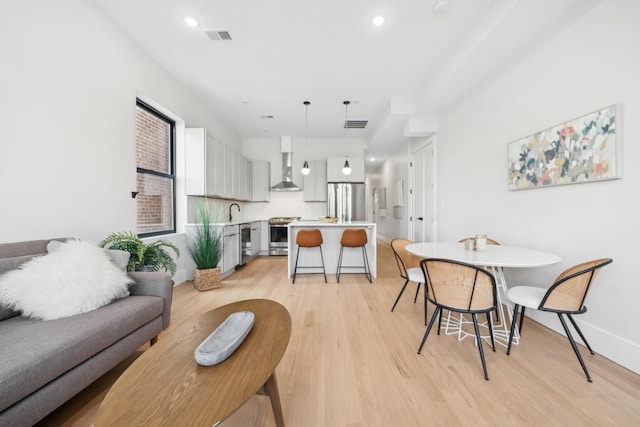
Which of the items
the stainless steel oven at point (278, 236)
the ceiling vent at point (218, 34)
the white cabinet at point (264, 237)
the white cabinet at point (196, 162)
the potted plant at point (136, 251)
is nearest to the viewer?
the potted plant at point (136, 251)

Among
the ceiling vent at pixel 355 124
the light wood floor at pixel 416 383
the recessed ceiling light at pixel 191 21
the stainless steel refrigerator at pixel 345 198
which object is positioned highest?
the recessed ceiling light at pixel 191 21

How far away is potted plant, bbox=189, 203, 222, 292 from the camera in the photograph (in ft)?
11.4

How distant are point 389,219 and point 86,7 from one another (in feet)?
24.8

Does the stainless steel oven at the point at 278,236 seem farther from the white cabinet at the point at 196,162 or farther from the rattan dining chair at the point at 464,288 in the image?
the rattan dining chair at the point at 464,288

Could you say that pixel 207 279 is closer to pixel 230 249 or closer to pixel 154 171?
pixel 230 249

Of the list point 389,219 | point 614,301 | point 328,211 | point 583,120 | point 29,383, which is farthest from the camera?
point 389,219

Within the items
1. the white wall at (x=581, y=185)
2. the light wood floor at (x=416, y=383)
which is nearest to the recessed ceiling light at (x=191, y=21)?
the light wood floor at (x=416, y=383)

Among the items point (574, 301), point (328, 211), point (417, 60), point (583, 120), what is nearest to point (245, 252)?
point (328, 211)

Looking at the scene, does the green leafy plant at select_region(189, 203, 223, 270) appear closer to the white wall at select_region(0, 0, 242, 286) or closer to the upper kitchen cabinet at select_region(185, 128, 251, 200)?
the upper kitchen cabinet at select_region(185, 128, 251, 200)

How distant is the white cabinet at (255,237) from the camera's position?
5320 millimetres

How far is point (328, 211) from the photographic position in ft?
20.5

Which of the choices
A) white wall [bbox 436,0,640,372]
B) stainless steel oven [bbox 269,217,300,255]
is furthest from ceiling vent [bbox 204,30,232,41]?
stainless steel oven [bbox 269,217,300,255]

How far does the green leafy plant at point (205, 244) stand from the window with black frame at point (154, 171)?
39 centimetres

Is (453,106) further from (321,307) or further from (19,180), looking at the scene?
(19,180)
